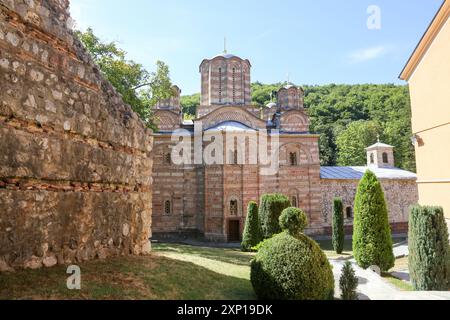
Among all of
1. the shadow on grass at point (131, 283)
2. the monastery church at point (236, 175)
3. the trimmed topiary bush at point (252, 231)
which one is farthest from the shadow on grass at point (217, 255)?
the monastery church at point (236, 175)

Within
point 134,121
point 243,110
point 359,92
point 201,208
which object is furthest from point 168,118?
point 359,92

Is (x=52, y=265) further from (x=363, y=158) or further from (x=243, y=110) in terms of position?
→ (x=363, y=158)

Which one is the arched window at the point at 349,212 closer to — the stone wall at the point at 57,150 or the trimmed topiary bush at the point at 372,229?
the trimmed topiary bush at the point at 372,229

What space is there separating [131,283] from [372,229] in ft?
31.9

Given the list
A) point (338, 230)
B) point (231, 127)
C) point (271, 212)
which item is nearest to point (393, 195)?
point (338, 230)

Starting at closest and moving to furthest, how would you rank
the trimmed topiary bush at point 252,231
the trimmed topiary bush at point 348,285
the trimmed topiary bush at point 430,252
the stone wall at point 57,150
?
the stone wall at point 57,150
the trimmed topiary bush at point 348,285
the trimmed topiary bush at point 430,252
the trimmed topiary bush at point 252,231

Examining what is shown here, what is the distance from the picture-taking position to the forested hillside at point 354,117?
3856 cm

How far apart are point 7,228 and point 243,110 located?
18.6 meters

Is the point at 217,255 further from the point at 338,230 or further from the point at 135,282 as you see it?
the point at 338,230

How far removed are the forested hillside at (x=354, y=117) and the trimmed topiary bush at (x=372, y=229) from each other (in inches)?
831

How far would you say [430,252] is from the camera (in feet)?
26.2

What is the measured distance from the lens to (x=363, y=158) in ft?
122

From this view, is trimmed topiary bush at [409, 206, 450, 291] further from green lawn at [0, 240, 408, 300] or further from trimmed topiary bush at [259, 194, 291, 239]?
trimmed topiary bush at [259, 194, 291, 239]

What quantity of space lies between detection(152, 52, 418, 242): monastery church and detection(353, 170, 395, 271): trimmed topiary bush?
871 cm
